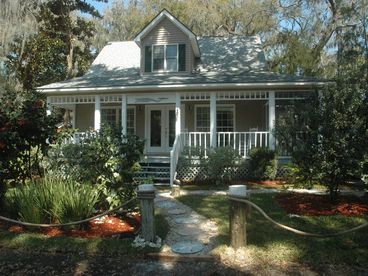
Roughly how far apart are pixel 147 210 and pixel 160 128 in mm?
11976

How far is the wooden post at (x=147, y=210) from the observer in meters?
6.06

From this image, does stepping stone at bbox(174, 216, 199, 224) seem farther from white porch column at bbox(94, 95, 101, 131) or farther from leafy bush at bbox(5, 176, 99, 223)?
white porch column at bbox(94, 95, 101, 131)

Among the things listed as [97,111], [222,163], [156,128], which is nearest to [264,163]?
[222,163]

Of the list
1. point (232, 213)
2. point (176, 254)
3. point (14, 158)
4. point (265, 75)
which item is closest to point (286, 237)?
point (232, 213)

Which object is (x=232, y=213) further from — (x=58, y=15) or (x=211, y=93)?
(x=58, y=15)

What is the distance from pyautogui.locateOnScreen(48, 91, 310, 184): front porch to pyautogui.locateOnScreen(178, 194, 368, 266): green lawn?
7.57 metres

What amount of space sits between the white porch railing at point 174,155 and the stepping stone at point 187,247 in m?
6.36

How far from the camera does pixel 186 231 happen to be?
7.05 meters

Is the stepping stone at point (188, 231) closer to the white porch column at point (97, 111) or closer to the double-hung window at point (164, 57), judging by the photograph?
the white porch column at point (97, 111)

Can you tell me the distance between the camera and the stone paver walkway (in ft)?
19.8

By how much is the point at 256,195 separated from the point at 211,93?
224 inches

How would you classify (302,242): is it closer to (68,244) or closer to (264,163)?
(68,244)

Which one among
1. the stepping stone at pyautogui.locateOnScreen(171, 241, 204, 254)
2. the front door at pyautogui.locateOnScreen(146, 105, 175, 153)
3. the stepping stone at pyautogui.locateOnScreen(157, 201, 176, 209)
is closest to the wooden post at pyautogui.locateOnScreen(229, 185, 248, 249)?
the stepping stone at pyautogui.locateOnScreen(171, 241, 204, 254)

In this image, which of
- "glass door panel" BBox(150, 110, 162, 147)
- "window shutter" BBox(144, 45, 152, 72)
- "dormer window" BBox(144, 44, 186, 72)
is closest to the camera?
"dormer window" BBox(144, 44, 186, 72)
